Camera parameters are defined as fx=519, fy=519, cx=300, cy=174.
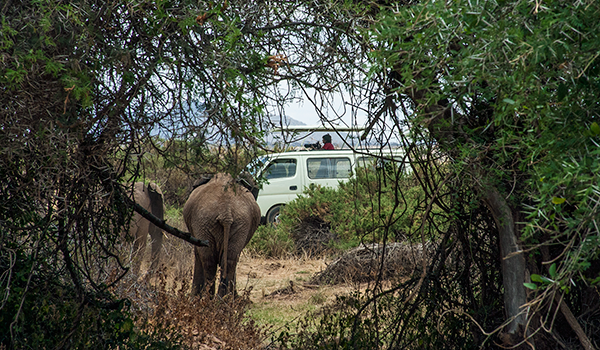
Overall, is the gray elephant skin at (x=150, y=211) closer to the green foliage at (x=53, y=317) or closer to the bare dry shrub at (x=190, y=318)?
the bare dry shrub at (x=190, y=318)

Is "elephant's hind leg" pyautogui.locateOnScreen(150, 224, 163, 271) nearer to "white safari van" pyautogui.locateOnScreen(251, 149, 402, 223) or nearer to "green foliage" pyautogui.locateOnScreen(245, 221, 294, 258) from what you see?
"green foliage" pyautogui.locateOnScreen(245, 221, 294, 258)

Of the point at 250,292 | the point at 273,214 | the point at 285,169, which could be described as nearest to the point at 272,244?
the point at 273,214

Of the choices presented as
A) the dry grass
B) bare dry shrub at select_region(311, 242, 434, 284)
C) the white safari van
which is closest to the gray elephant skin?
the dry grass

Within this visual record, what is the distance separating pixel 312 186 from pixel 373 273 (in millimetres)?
3851

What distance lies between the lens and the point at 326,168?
1357cm

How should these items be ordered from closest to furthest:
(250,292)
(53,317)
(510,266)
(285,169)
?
1. (510,266)
2. (53,317)
3. (250,292)
4. (285,169)

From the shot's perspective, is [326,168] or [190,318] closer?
[190,318]

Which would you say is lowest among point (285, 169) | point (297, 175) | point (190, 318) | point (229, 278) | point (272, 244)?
point (190, 318)

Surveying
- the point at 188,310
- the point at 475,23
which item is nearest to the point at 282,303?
the point at 188,310

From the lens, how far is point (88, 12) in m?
2.36

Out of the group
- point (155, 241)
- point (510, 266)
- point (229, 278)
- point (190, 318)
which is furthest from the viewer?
point (155, 241)

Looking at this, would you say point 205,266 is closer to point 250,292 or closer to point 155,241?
point 250,292

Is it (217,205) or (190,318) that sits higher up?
(217,205)

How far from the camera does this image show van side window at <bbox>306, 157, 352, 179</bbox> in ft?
44.1
